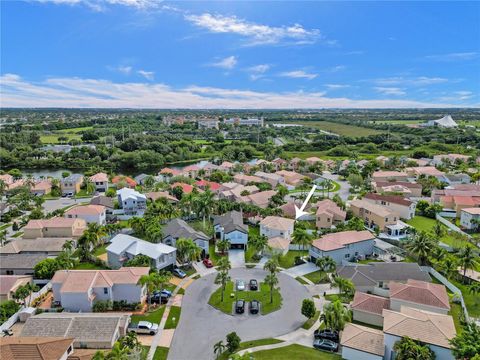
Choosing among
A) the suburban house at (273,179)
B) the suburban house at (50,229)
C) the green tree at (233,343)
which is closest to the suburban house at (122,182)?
the suburban house at (50,229)

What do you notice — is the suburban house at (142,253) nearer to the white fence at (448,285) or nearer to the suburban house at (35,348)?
the suburban house at (35,348)

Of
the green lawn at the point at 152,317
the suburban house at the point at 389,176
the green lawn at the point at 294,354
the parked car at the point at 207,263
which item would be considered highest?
the suburban house at the point at 389,176

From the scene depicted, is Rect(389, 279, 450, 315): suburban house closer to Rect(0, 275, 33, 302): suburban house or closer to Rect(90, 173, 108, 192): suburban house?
Rect(0, 275, 33, 302): suburban house

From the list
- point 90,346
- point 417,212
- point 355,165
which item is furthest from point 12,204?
point 355,165

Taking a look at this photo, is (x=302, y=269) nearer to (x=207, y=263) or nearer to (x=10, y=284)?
(x=207, y=263)

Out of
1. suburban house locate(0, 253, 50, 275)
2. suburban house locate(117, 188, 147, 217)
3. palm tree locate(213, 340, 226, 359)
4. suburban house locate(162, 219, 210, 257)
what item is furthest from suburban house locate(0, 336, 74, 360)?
suburban house locate(117, 188, 147, 217)

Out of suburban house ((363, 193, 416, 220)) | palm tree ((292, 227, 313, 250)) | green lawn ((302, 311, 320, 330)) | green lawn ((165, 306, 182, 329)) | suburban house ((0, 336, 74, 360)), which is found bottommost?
green lawn ((165, 306, 182, 329))
